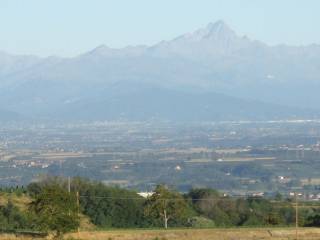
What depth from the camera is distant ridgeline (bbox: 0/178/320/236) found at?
113 feet

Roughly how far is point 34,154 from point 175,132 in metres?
58.9

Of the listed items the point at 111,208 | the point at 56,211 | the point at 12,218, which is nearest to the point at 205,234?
the point at 56,211

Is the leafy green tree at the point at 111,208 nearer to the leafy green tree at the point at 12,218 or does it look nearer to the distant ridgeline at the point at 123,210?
the distant ridgeline at the point at 123,210

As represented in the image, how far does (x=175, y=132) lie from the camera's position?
198125 mm

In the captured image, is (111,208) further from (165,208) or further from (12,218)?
(12,218)

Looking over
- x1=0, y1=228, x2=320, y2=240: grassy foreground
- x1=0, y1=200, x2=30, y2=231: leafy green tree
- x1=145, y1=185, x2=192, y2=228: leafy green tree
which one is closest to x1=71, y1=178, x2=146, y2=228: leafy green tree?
x1=145, y1=185, x2=192, y2=228: leafy green tree

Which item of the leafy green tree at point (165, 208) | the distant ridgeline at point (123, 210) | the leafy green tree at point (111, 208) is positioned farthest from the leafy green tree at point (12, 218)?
the leafy green tree at point (165, 208)

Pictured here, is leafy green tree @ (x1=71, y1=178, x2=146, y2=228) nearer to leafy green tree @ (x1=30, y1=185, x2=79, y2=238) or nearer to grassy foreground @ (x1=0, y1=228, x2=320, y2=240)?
grassy foreground @ (x1=0, y1=228, x2=320, y2=240)

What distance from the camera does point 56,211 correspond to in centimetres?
3406

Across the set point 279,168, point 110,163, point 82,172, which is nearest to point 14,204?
point 82,172

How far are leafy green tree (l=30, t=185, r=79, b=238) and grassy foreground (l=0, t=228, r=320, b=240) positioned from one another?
40cm

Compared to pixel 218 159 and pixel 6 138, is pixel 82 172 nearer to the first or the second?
pixel 218 159

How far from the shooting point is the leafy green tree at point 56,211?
33.9 metres

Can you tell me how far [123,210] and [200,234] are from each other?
42.1ft
